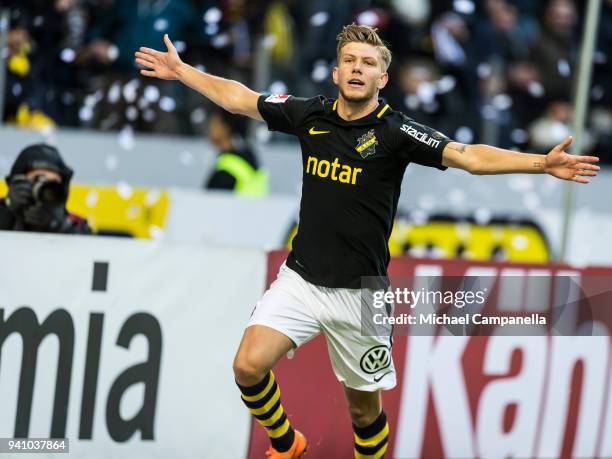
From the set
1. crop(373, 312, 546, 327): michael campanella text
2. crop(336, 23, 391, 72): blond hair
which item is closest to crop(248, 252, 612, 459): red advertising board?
crop(373, 312, 546, 327): michael campanella text

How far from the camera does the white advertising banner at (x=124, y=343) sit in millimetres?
6703

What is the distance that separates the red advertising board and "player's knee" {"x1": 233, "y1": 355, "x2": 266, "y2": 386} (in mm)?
1314

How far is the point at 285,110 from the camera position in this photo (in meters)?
6.03

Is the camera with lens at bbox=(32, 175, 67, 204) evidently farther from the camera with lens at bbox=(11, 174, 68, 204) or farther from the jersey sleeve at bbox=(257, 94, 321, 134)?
the jersey sleeve at bbox=(257, 94, 321, 134)

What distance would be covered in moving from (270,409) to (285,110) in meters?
1.44

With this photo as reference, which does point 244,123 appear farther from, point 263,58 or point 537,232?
point 537,232

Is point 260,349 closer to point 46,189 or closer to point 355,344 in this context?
point 355,344

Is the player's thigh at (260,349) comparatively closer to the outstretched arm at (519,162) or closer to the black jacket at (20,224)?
the outstretched arm at (519,162)

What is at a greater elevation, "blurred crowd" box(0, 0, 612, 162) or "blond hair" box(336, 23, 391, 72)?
"blurred crowd" box(0, 0, 612, 162)

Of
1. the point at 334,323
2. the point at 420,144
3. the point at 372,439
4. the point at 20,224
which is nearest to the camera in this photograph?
the point at 420,144

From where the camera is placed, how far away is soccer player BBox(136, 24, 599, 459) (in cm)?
581

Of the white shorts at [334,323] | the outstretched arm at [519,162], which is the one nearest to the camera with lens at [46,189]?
the white shorts at [334,323]

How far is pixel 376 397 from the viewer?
6215mm

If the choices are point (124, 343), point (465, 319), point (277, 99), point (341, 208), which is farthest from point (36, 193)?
point (465, 319)
